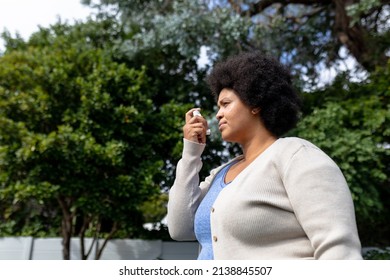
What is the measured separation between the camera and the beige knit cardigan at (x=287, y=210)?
1198 mm

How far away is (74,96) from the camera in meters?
7.70

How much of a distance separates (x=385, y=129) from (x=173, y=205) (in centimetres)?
620

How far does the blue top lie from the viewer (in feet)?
5.01

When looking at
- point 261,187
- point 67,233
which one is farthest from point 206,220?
point 67,233

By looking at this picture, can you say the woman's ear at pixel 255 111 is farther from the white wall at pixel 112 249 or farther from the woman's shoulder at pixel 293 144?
the white wall at pixel 112 249

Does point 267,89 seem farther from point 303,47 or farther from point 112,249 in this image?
point 112,249

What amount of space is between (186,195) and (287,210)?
0.50 m

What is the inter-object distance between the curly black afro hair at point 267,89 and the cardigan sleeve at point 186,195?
0.96 feet

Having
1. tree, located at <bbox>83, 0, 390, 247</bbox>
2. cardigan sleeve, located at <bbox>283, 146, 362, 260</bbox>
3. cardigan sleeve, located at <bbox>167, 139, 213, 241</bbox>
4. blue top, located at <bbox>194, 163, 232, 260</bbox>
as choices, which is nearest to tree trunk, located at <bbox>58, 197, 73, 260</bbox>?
tree, located at <bbox>83, 0, 390, 247</bbox>

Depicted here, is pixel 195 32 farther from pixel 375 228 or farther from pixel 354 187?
pixel 375 228

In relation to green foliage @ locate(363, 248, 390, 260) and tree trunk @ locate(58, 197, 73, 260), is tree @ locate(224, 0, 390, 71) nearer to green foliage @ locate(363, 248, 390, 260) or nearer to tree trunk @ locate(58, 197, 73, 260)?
green foliage @ locate(363, 248, 390, 260)

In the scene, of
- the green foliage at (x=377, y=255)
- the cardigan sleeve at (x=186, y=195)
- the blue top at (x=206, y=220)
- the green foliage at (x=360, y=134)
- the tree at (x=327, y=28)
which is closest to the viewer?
the blue top at (x=206, y=220)

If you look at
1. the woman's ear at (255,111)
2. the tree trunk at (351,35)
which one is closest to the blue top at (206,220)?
the woman's ear at (255,111)

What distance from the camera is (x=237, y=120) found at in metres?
1.59
